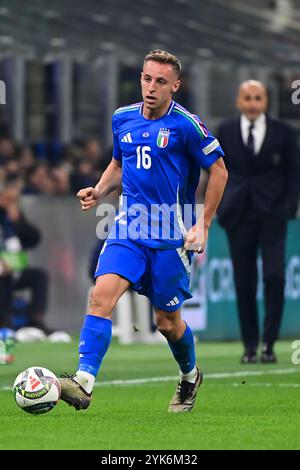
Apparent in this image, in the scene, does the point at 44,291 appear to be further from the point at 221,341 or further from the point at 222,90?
the point at 222,90

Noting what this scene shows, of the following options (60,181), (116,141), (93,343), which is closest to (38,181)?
(60,181)

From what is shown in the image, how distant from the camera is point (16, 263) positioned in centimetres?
1861

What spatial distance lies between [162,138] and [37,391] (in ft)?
5.66

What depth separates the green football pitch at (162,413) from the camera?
8.18m

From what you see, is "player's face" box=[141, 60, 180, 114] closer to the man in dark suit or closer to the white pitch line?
the white pitch line

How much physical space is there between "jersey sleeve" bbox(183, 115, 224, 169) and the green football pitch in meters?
1.57

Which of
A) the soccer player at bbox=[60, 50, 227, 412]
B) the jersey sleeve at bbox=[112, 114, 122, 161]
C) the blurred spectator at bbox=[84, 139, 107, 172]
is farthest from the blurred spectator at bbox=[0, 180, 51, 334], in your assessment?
the soccer player at bbox=[60, 50, 227, 412]

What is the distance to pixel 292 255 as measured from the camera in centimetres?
1811

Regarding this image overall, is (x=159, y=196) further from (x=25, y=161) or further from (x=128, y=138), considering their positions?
(x=25, y=161)

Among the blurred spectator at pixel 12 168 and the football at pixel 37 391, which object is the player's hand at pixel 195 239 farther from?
the blurred spectator at pixel 12 168

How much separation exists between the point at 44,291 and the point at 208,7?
6042 millimetres

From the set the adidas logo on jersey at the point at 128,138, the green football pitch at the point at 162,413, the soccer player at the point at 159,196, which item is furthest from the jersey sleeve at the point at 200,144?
the green football pitch at the point at 162,413

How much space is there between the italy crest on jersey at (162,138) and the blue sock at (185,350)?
46.1 inches
